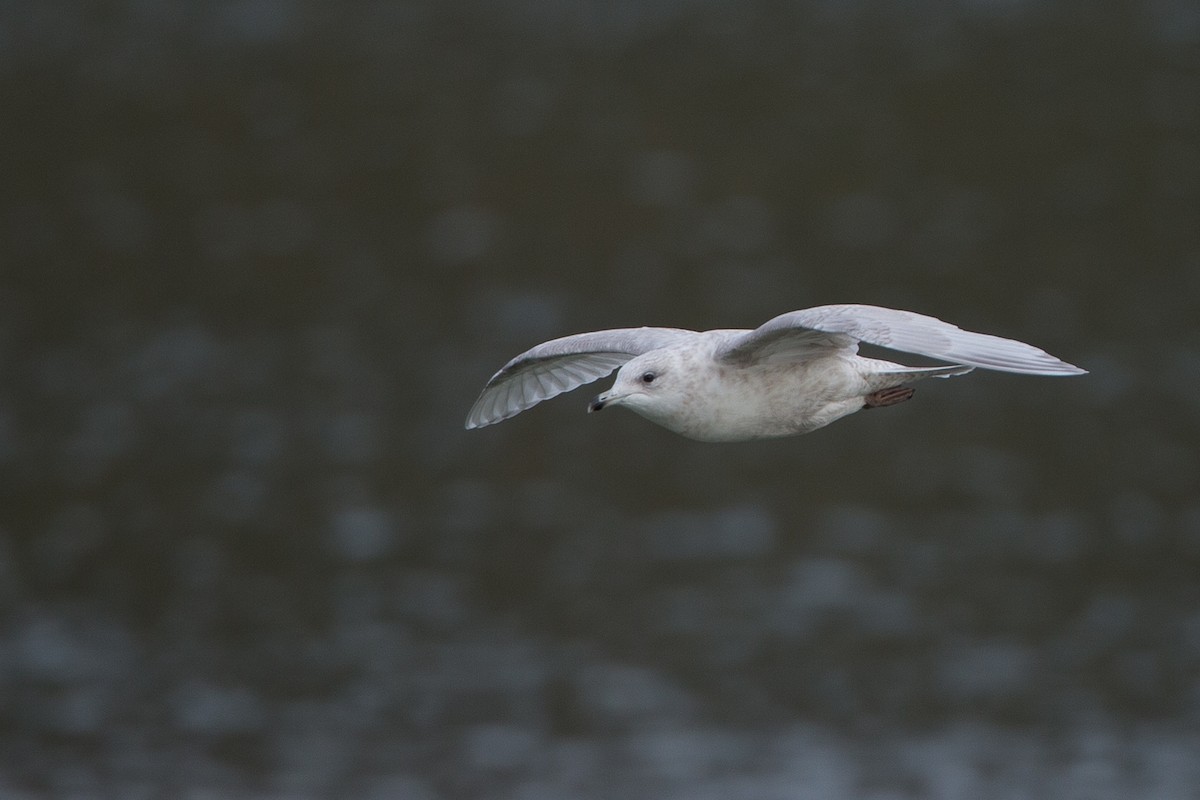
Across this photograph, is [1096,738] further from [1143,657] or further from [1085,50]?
[1085,50]

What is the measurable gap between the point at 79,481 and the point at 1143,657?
11.1 meters

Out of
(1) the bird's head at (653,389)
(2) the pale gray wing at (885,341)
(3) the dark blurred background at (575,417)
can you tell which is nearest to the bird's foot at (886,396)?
(2) the pale gray wing at (885,341)

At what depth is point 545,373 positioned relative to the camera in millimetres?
9414

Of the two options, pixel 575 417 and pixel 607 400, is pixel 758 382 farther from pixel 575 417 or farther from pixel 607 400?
pixel 575 417

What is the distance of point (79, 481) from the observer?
18.4 metres

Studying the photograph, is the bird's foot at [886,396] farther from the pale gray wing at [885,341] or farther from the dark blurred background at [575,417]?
the dark blurred background at [575,417]

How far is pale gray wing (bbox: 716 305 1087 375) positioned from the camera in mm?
6536

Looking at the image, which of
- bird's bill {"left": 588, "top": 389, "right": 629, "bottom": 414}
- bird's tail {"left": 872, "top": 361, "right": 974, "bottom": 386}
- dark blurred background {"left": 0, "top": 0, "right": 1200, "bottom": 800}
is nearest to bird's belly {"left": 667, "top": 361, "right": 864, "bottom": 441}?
bird's tail {"left": 872, "top": 361, "right": 974, "bottom": 386}

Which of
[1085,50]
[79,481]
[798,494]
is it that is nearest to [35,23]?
[79,481]

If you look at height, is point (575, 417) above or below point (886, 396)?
above

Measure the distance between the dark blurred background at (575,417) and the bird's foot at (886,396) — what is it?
7926 mm

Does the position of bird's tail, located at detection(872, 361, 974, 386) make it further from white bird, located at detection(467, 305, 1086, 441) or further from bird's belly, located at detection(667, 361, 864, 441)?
bird's belly, located at detection(667, 361, 864, 441)

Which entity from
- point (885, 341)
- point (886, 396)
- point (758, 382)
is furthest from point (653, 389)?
point (885, 341)

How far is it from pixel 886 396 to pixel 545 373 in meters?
2.13
